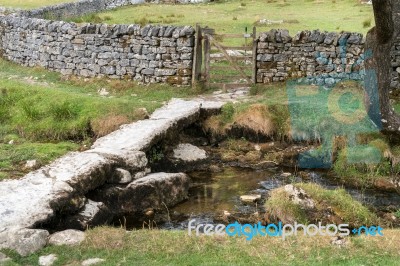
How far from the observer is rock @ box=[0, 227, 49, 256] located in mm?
8758

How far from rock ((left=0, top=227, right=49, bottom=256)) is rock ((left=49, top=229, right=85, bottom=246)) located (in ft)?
0.47

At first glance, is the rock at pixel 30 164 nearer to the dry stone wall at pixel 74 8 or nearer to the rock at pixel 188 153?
the rock at pixel 188 153

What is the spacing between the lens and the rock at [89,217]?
10.2m

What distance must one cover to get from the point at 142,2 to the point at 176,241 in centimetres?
3150

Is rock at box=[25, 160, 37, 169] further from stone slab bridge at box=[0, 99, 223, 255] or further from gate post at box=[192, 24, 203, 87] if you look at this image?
gate post at box=[192, 24, 203, 87]

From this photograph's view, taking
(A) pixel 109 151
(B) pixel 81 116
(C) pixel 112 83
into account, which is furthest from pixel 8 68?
(A) pixel 109 151

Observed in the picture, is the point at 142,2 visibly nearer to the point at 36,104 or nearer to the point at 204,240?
the point at 36,104

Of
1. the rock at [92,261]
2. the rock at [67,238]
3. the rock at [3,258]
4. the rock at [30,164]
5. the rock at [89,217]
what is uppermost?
the rock at [30,164]

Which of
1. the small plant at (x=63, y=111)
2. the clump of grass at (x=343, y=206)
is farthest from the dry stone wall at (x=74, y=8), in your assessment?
the clump of grass at (x=343, y=206)

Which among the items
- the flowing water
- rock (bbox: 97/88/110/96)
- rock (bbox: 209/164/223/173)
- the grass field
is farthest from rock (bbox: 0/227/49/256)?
the grass field

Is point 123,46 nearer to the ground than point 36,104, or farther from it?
farther from it

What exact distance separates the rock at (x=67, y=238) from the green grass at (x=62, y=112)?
361cm

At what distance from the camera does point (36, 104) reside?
1686 cm

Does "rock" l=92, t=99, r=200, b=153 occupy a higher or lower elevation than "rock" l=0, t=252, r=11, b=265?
higher
